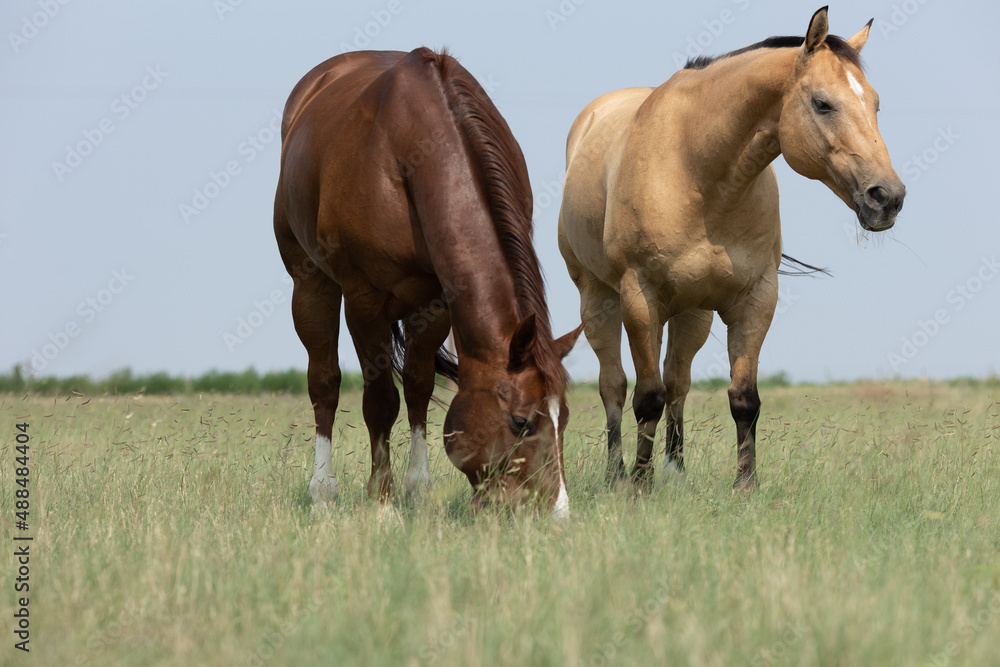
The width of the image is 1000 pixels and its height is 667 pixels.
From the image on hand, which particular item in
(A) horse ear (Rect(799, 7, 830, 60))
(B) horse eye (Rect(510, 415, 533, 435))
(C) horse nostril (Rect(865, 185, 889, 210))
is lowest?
(B) horse eye (Rect(510, 415, 533, 435))

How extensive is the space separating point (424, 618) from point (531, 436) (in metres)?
1.18

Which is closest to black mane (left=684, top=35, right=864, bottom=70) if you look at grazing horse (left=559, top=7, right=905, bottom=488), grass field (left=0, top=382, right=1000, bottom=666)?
grazing horse (left=559, top=7, right=905, bottom=488)

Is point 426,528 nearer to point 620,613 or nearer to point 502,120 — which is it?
point 620,613

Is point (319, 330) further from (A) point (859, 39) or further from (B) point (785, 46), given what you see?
(A) point (859, 39)

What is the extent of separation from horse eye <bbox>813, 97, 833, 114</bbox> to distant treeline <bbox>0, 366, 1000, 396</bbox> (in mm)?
8671

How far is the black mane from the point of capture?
460 cm

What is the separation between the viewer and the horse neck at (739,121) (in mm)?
4801

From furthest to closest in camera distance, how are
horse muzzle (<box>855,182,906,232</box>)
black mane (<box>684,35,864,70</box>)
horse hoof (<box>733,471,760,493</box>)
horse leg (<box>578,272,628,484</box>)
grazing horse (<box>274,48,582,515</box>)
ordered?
horse leg (<box>578,272,628,484</box>), horse hoof (<box>733,471,760,493</box>), black mane (<box>684,35,864,70</box>), horse muzzle (<box>855,182,906,232</box>), grazing horse (<box>274,48,582,515</box>)

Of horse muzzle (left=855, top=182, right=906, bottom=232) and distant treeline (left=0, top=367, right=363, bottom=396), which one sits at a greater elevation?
horse muzzle (left=855, top=182, right=906, bottom=232)

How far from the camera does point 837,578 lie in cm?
312

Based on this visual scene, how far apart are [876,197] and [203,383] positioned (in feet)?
41.4

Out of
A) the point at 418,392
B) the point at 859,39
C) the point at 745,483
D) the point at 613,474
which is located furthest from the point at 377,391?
the point at 859,39

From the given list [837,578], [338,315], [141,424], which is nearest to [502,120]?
[338,315]

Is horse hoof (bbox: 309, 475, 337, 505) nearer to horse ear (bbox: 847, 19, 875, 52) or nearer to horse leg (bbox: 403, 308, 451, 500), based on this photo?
horse leg (bbox: 403, 308, 451, 500)
